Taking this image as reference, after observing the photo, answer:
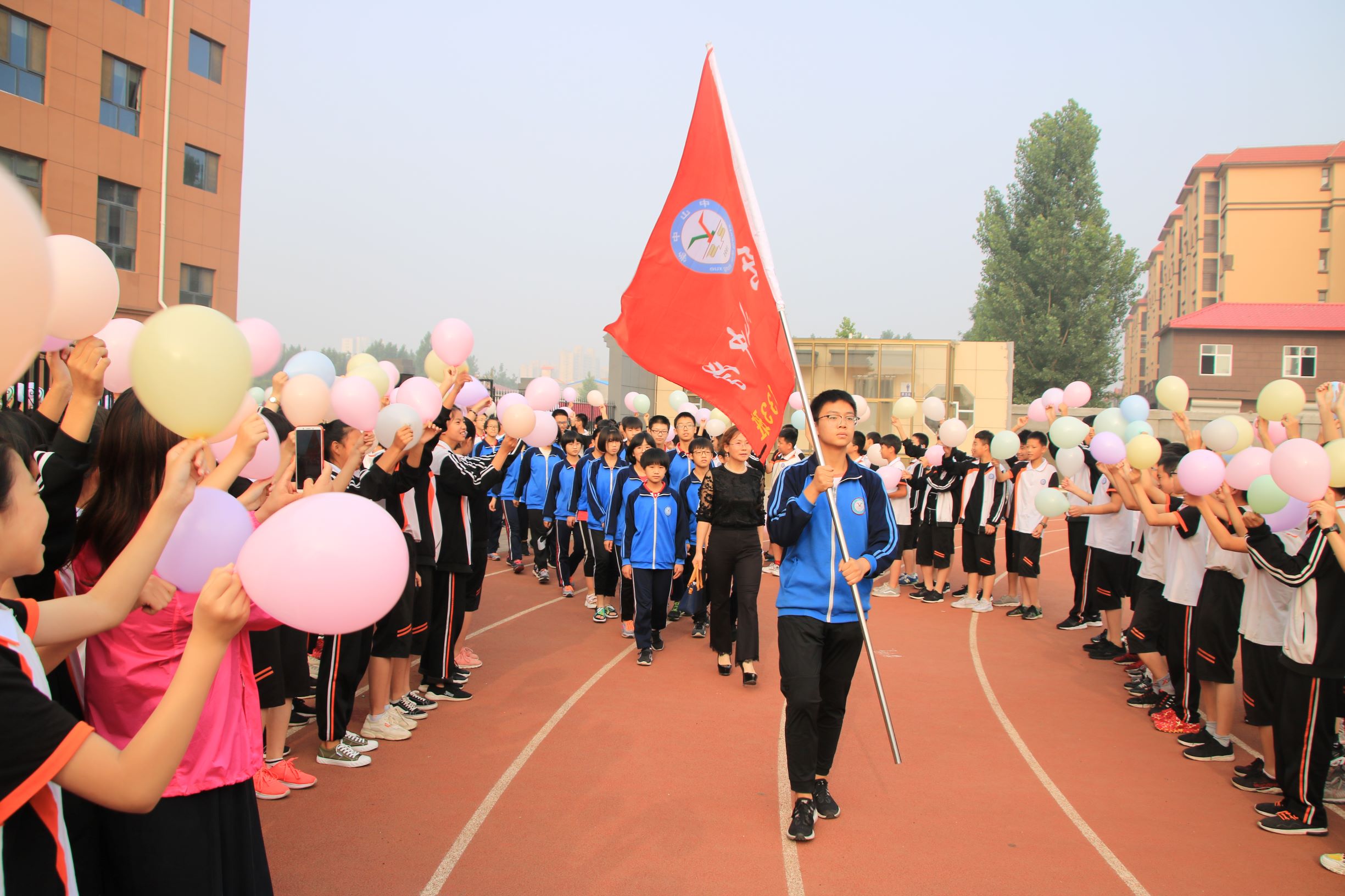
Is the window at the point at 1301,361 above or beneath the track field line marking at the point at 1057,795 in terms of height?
above

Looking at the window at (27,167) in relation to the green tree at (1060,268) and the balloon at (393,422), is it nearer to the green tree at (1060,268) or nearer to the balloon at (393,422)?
the balloon at (393,422)

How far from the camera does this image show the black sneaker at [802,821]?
14.7 ft

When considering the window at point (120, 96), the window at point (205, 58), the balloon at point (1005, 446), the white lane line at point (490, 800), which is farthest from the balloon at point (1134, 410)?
the window at point (205, 58)

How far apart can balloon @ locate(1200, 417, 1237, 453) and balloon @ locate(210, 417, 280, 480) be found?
582cm

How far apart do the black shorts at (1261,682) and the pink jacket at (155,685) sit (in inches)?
212

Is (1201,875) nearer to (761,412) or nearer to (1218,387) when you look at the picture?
(761,412)

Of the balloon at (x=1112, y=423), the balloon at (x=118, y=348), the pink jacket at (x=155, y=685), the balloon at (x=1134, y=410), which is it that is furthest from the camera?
the balloon at (x=1134, y=410)

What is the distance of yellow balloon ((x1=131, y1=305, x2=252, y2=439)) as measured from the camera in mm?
2164

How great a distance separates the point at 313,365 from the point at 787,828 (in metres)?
3.84

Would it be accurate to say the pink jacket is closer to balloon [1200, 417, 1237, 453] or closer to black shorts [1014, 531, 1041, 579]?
balloon [1200, 417, 1237, 453]

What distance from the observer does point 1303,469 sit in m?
4.13

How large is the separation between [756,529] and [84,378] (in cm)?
588

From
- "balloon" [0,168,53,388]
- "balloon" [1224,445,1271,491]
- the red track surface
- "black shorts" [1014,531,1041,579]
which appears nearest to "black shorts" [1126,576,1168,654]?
the red track surface

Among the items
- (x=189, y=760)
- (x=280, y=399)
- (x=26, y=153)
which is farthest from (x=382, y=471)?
(x=26, y=153)
